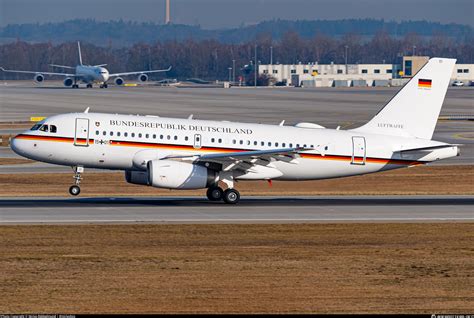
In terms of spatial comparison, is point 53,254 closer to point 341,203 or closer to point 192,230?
point 192,230

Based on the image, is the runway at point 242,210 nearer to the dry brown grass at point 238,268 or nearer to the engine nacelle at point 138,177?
the engine nacelle at point 138,177

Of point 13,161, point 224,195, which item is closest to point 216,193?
point 224,195

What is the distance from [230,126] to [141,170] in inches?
184

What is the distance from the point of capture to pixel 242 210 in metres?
45.6

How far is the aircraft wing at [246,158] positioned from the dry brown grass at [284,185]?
5979mm

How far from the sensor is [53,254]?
33781 millimetres

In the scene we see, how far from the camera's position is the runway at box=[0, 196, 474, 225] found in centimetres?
4234

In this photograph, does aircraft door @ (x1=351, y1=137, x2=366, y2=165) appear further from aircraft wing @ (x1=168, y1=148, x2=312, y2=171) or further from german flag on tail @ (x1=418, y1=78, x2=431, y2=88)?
german flag on tail @ (x1=418, y1=78, x2=431, y2=88)

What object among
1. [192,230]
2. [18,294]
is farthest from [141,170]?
[18,294]

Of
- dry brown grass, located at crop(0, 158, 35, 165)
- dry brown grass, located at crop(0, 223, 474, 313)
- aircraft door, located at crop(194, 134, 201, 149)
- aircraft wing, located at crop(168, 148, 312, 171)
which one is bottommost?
dry brown grass, located at crop(0, 158, 35, 165)

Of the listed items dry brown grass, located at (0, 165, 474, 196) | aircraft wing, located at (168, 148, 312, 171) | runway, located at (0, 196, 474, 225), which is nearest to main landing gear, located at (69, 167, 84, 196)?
runway, located at (0, 196, 474, 225)

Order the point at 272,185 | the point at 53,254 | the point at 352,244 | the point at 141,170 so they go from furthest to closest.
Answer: the point at 272,185
the point at 141,170
the point at 352,244
the point at 53,254

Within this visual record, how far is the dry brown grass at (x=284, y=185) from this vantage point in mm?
53844

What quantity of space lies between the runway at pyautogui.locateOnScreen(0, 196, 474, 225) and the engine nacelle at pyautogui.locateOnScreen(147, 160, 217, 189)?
1.10m
